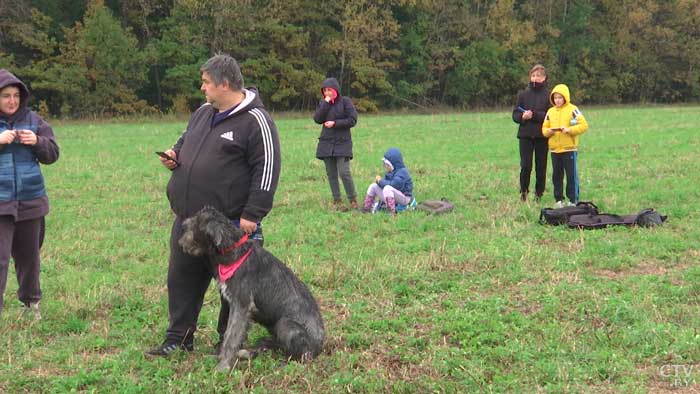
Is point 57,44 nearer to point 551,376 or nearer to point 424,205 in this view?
point 424,205

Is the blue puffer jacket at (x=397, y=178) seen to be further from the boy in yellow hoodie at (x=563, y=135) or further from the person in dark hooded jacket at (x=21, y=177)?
the person in dark hooded jacket at (x=21, y=177)

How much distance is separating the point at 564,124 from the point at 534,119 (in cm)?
61

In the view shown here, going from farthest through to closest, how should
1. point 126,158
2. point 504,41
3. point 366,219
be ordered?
point 504,41
point 126,158
point 366,219

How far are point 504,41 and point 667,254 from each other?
174ft

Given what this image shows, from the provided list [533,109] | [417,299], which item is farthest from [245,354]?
[533,109]

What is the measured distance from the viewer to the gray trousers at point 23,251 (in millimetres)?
5613

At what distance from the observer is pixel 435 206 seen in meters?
10.7

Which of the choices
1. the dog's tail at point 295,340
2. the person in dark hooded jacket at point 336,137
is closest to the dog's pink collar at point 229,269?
the dog's tail at point 295,340

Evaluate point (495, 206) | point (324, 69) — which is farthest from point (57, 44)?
point (495, 206)

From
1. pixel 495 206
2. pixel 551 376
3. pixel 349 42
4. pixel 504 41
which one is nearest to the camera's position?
pixel 551 376

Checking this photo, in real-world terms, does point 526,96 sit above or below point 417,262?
above

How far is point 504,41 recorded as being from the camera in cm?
5778

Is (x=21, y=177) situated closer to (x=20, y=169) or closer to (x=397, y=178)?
(x=20, y=169)

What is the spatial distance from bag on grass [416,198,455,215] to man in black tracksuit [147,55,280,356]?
592 cm
